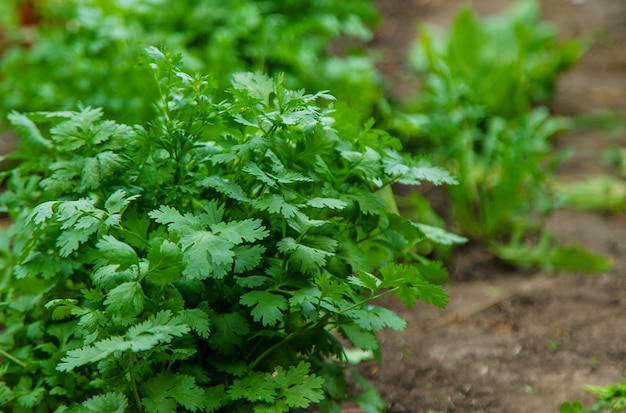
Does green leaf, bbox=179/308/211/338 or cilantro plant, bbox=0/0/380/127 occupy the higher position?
green leaf, bbox=179/308/211/338

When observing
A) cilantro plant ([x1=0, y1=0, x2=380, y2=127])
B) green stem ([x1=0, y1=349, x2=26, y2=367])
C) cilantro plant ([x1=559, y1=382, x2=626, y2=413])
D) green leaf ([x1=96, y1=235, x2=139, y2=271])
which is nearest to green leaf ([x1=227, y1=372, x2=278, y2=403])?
green leaf ([x1=96, y1=235, x2=139, y2=271])

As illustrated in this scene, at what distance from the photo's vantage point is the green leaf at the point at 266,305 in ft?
5.28

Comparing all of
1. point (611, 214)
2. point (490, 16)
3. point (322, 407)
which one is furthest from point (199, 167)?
point (490, 16)

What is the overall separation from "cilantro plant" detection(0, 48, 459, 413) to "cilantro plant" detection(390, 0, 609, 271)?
99 cm

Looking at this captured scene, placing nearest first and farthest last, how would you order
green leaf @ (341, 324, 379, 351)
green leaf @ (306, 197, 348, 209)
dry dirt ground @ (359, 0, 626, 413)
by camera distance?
green leaf @ (306, 197, 348, 209) → green leaf @ (341, 324, 379, 351) → dry dirt ground @ (359, 0, 626, 413)

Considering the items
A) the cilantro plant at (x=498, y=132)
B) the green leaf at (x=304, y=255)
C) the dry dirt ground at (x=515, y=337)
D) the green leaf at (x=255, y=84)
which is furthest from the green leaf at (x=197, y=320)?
the cilantro plant at (x=498, y=132)

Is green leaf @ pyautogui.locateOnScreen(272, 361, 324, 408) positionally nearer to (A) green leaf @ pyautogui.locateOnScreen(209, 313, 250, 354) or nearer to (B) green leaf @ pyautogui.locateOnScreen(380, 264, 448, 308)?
(A) green leaf @ pyautogui.locateOnScreen(209, 313, 250, 354)

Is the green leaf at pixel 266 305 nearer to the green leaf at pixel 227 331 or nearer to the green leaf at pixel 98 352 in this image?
the green leaf at pixel 227 331

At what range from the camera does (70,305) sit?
161 centimetres

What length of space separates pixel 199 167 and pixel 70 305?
1.58 ft

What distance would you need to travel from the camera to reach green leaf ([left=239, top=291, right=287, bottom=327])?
161 centimetres

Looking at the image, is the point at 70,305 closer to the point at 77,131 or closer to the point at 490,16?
the point at 77,131

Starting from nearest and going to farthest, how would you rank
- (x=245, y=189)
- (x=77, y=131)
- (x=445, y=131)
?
1. (x=245, y=189)
2. (x=77, y=131)
3. (x=445, y=131)

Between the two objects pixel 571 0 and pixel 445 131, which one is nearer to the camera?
pixel 445 131
